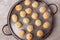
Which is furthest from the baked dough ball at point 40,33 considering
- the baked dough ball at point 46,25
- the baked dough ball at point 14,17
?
the baked dough ball at point 14,17

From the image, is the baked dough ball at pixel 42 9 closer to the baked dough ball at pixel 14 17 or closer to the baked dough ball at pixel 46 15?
the baked dough ball at pixel 46 15

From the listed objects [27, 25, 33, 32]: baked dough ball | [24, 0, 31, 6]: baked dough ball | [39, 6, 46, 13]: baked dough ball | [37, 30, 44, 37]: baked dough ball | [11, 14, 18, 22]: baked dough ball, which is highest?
[24, 0, 31, 6]: baked dough ball

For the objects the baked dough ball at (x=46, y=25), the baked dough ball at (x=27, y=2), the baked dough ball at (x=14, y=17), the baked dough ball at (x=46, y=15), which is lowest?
the baked dough ball at (x=46, y=25)

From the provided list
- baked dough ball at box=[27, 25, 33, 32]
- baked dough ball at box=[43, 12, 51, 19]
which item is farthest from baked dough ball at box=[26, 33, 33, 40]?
baked dough ball at box=[43, 12, 51, 19]

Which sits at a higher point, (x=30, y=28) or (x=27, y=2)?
(x=27, y=2)

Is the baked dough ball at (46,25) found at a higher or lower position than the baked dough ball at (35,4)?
lower

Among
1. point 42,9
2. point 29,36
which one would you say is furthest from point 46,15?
point 29,36

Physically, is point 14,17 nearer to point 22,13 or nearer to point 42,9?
point 22,13

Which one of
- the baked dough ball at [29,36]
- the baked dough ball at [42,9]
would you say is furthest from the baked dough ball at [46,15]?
the baked dough ball at [29,36]

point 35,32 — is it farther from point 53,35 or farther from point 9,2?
point 9,2

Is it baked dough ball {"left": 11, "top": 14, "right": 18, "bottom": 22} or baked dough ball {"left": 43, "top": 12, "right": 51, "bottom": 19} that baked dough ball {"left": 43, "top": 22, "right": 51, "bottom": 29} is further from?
baked dough ball {"left": 11, "top": 14, "right": 18, "bottom": 22}

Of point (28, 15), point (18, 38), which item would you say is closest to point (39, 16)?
point (28, 15)
